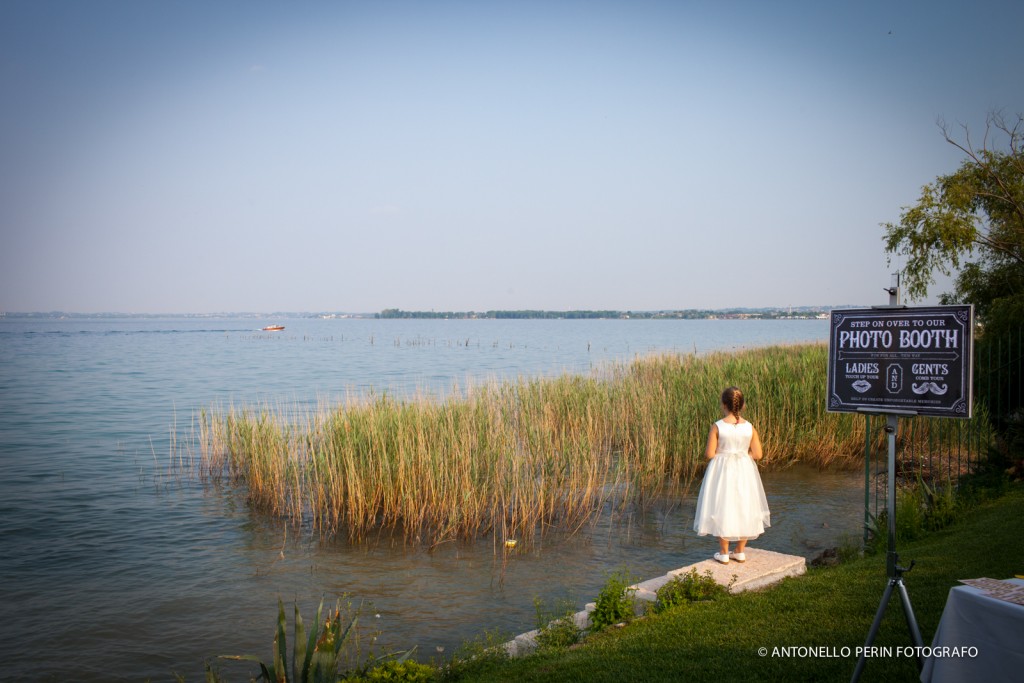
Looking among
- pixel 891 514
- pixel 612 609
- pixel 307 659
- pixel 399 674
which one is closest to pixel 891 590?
pixel 891 514

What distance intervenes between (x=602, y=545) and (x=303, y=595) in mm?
3844

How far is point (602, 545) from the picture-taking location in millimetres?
9398

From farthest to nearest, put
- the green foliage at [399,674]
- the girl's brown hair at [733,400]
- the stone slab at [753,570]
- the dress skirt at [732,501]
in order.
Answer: the girl's brown hair at [733,400] < the dress skirt at [732,501] < the stone slab at [753,570] < the green foliage at [399,674]

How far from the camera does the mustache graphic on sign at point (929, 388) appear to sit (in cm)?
417

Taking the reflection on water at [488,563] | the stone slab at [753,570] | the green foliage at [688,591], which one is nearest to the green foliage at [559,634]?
the green foliage at [688,591]

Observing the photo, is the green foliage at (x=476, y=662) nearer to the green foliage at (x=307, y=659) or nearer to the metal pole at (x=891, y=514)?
the green foliage at (x=307, y=659)

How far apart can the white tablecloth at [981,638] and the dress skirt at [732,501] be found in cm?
359

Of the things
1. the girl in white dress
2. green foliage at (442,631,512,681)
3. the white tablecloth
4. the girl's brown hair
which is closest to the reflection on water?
green foliage at (442,631,512,681)

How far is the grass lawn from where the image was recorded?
451cm

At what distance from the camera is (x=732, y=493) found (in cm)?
682

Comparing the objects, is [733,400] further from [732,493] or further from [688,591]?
[688,591]

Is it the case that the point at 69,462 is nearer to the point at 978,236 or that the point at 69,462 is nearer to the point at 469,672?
the point at 469,672

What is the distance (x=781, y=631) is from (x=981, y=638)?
2311 millimetres

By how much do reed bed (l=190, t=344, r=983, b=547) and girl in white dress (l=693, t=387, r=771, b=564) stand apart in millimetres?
3209
